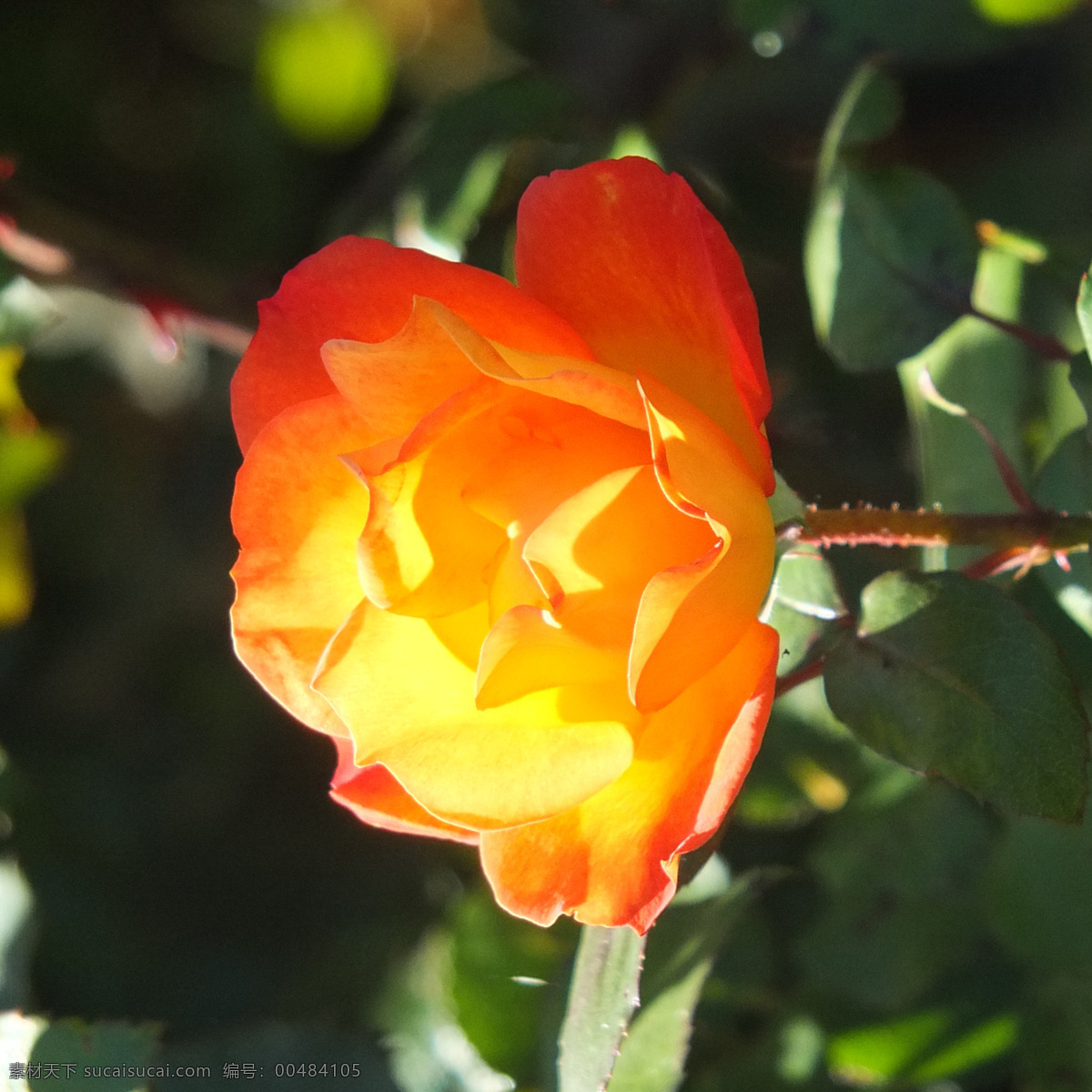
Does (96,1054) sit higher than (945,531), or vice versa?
(945,531)

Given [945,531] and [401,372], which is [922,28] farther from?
[401,372]

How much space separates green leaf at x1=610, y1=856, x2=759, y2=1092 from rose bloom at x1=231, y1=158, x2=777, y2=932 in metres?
0.22

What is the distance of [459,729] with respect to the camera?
1.89 feet

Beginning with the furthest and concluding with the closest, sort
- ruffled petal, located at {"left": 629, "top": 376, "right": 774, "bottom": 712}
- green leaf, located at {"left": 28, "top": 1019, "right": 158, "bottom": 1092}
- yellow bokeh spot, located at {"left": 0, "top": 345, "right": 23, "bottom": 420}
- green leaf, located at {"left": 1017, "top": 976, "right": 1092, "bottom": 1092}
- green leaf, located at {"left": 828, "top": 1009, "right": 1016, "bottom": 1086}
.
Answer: yellow bokeh spot, located at {"left": 0, "top": 345, "right": 23, "bottom": 420} → green leaf, located at {"left": 828, "top": 1009, "right": 1016, "bottom": 1086} → green leaf, located at {"left": 1017, "top": 976, "right": 1092, "bottom": 1092} → green leaf, located at {"left": 28, "top": 1019, "right": 158, "bottom": 1092} → ruffled petal, located at {"left": 629, "top": 376, "right": 774, "bottom": 712}

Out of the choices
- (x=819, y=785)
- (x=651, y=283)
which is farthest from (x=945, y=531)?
(x=819, y=785)

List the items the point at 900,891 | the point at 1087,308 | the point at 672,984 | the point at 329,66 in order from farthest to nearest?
1. the point at 329,66
2. the point at 900,891
3. the point at 672,984
4. the point at 1087,308

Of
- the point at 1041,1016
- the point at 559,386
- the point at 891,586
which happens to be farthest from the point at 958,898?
the point at 559,386

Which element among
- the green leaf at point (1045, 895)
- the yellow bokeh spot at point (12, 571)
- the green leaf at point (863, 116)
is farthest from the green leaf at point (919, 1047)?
Answer: the yellow bokeh spot at point (12, 571)

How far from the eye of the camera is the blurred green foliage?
80 centimetres

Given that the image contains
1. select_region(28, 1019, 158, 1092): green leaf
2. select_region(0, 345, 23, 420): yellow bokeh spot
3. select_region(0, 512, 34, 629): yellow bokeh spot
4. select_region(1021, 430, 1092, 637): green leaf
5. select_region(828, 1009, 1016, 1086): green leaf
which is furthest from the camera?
select_region(0, 512, 34, 629): yellow bokeh spot

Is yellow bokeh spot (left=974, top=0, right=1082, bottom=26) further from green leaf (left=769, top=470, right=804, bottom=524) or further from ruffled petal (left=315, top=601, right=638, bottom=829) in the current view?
ruffled petal (left=315, top=601, right=638, bottom=829)

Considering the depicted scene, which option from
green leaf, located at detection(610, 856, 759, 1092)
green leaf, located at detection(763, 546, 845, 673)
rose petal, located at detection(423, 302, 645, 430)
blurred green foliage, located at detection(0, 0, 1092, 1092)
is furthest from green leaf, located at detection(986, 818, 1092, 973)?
rose petal, located at detection(423, 302, 645, 430)

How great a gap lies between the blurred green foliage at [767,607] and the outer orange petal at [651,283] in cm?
12

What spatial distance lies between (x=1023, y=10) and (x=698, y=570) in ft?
2.20
